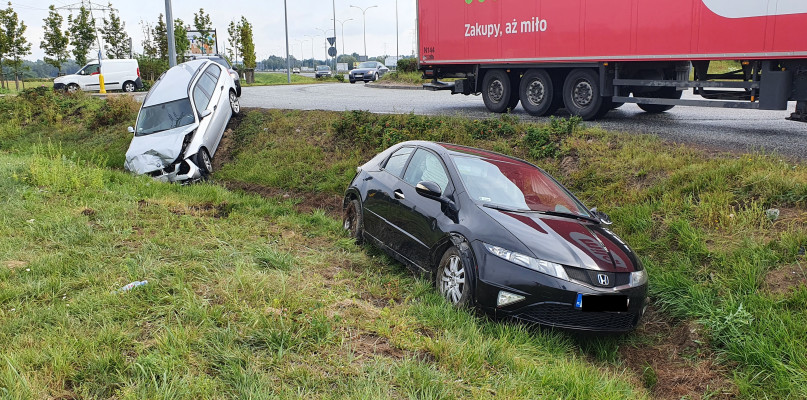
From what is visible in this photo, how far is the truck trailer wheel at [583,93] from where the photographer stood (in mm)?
12109

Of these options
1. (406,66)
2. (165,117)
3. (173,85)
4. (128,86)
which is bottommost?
(165,117)

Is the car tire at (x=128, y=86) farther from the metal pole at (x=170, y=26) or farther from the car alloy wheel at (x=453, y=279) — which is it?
the car alloy wheel at (x=453, y=279)

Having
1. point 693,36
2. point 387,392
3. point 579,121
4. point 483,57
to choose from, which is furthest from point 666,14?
point 387,392

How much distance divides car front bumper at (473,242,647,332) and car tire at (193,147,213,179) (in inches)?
335

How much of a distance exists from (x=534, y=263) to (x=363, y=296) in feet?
4.78

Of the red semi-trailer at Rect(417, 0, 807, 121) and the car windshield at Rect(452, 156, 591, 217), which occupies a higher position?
the red semi-trailer at Rect(417, 0, 807, 121)

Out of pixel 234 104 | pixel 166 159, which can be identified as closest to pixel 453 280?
pixel 166 159

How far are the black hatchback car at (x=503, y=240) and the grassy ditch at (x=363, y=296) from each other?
0.25 m

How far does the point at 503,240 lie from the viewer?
472 centimetres

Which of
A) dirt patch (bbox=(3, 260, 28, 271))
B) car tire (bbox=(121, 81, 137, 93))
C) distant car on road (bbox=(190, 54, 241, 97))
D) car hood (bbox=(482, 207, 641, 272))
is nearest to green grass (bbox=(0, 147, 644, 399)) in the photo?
dirt patch (bbox=(3, 260, 28, 271))

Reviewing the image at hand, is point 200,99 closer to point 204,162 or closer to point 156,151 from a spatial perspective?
point 204,162

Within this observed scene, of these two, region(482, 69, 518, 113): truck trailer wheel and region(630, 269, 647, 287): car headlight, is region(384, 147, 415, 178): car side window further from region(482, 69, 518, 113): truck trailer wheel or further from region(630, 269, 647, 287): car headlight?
region(482, 69, 518, 113): truck trailer wheel

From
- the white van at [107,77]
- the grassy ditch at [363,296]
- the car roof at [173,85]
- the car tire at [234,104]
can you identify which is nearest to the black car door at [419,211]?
the grassy ditch at [363,296]

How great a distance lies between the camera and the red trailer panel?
9.41 metres
